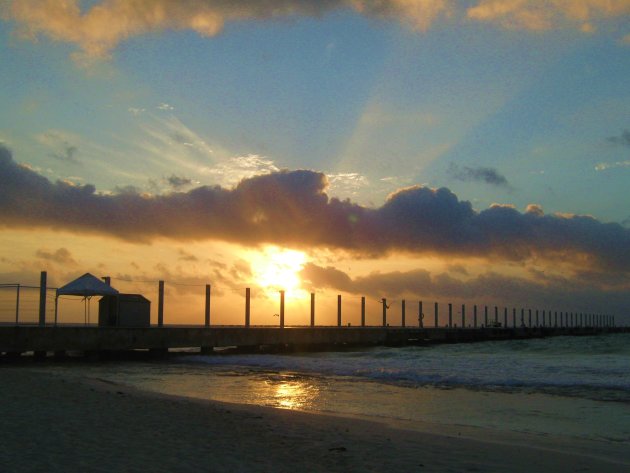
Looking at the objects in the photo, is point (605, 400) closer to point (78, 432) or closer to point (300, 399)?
point (300, 399)

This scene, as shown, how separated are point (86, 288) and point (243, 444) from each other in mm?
22260

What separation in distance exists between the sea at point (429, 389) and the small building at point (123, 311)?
3.80m

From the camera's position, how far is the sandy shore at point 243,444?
7.17 m

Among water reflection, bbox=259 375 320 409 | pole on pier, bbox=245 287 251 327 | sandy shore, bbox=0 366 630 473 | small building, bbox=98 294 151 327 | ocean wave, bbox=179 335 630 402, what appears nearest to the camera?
sandy shore, bbox=0 366 630 473

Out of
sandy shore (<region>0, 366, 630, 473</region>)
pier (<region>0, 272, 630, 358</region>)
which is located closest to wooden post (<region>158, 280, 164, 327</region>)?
pier (<region>0, 272, 630, 358</region>)

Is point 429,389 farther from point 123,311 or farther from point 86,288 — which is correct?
point 123,311

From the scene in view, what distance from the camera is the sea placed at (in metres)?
12.5

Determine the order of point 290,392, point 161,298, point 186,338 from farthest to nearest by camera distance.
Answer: point 161,298 < point 186,338 < point 290,392

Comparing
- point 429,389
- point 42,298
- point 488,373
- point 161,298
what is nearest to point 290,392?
point 429,389

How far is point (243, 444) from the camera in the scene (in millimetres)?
8609

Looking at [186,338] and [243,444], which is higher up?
[243,444]

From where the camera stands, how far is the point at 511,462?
26.9 feet

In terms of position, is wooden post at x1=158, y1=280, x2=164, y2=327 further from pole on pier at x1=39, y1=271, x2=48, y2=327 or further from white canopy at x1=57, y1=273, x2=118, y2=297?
pole on pier at x1=39, y1=271, x2=48, y2=327

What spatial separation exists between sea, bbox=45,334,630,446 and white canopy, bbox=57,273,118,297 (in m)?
3.73
